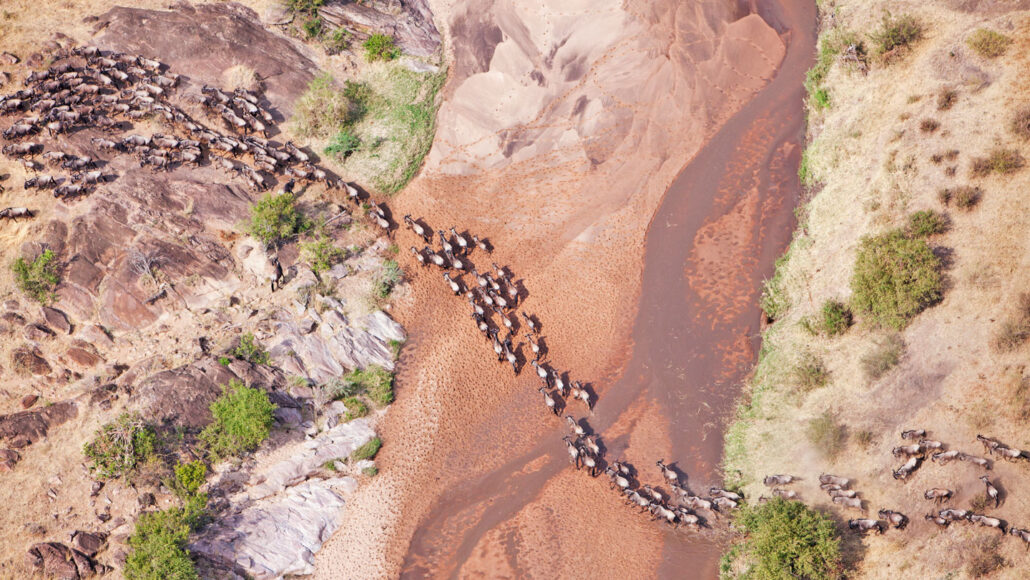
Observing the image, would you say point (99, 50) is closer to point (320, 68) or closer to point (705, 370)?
point (320, 68)

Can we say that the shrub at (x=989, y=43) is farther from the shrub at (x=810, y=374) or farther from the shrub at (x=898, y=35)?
the shrub at (x=810, y=374)

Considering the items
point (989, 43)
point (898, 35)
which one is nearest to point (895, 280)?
point (989, 43)

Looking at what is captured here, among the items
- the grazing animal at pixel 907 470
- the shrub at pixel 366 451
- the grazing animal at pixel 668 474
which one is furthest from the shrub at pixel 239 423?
the grazing animal at pixel 907 470

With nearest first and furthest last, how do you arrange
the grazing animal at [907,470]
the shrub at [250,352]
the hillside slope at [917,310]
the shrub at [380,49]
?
the hillside slope at [917,310] < the grazing animal at [907,470] < the shrub at [250,352] < the shrub at [380,49]

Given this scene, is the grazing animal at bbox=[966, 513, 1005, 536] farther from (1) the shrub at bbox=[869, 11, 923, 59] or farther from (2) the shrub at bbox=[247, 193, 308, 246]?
(2) the shrub at bbox=[247, 193, 308, 246]

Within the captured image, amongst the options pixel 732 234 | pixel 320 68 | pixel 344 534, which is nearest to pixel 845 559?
pixel 732 234

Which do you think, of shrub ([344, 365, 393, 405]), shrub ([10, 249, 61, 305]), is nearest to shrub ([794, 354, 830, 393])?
shrub ([344, 365, 393, 405])
